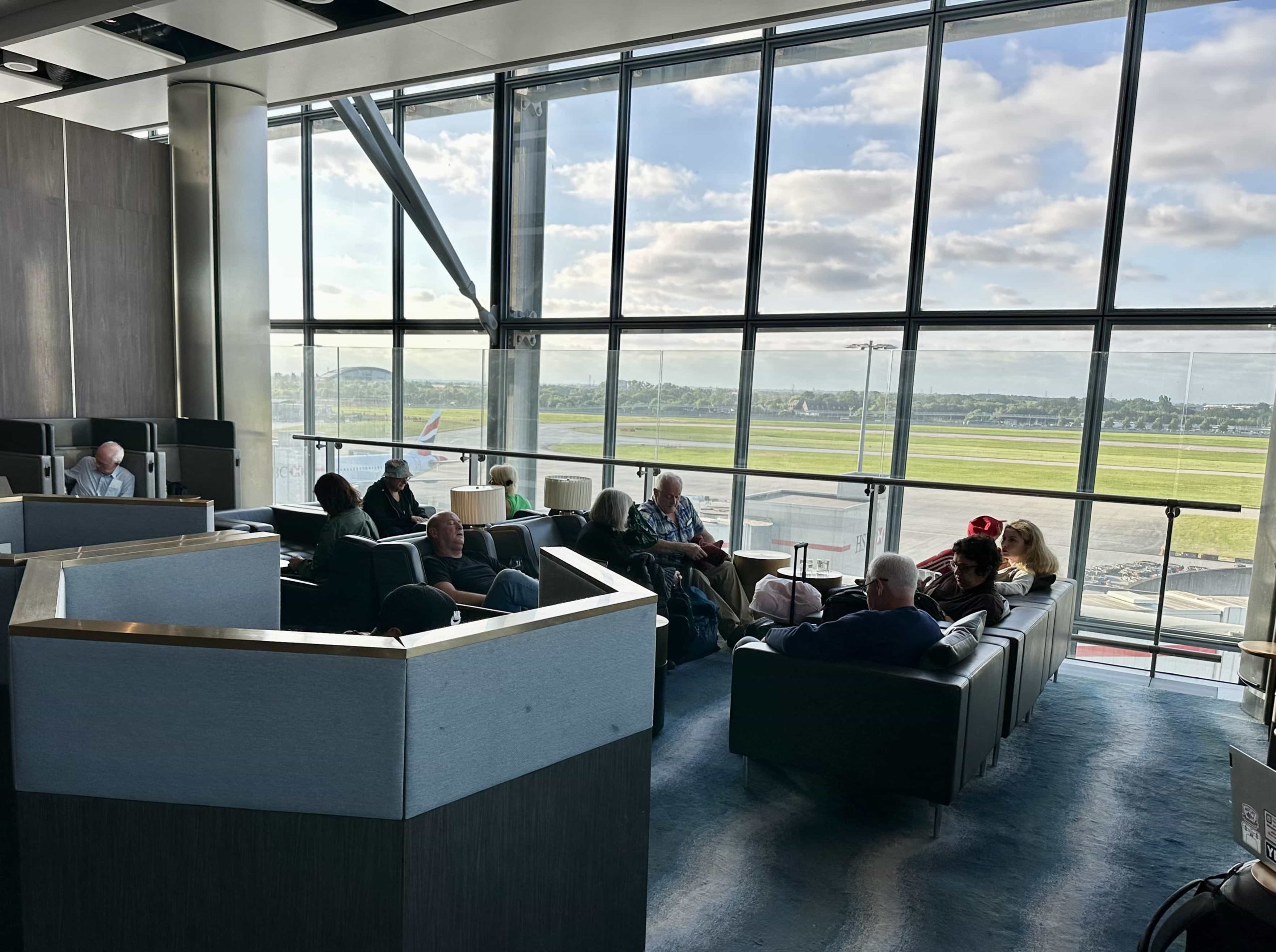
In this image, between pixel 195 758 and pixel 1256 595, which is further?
pixel 1256 595

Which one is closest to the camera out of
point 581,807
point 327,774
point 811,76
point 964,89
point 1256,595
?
point 327,774

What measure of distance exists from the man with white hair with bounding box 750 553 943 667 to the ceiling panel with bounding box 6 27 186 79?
604cm

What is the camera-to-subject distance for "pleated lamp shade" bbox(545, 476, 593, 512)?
618 cm

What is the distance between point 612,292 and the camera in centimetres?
802

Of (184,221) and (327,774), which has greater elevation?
(184,221)

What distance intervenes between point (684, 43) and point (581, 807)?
7.16m

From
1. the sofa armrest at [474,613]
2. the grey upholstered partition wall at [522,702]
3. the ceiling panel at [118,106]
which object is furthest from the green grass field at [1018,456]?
the ceiling panel at [118,106]

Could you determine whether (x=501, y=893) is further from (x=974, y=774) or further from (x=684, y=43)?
(x=684, y=43)

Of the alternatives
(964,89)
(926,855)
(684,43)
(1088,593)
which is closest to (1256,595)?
(1088,593)

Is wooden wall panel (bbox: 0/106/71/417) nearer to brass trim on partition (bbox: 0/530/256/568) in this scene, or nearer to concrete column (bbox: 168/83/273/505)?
concrete column (bbox: 168/83/273/505)

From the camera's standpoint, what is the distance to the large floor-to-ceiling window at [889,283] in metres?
5.57

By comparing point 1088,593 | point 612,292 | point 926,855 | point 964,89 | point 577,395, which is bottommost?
point 926,855

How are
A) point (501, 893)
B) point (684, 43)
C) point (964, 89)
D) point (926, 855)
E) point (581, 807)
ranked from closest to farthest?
point (501, 893), point (581, 807), point (926, 855), point (964, 89), point (684, 43)

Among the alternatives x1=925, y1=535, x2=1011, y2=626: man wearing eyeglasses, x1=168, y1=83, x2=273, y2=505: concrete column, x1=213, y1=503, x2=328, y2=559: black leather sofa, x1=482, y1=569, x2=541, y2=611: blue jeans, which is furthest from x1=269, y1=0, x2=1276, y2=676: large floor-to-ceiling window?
x1=482, y1=569, x2=541, y2=611: blue jeans
